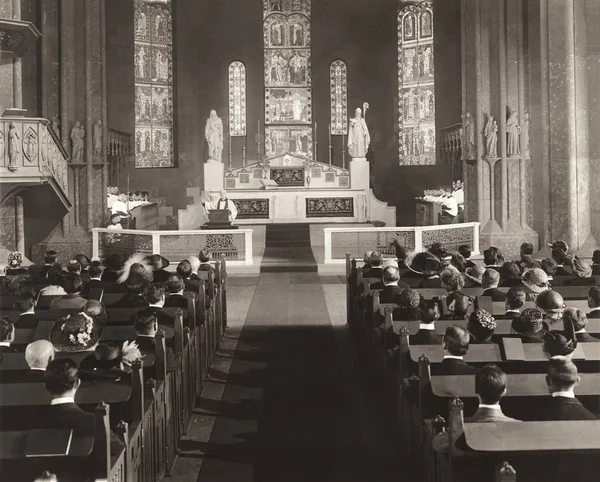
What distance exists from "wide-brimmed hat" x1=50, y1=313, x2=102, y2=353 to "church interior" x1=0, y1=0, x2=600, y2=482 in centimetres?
2

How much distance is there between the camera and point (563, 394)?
436 centimetres

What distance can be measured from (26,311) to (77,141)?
12.1 m

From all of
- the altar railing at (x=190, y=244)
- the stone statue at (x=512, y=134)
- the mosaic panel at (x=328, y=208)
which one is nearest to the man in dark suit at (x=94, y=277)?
the altar railing at (x=190, y=244)

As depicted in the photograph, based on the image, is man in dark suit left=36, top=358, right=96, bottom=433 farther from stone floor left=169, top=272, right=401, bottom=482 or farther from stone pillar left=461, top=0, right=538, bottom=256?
stone pillar left=461, top=0, right=538, bottom=256

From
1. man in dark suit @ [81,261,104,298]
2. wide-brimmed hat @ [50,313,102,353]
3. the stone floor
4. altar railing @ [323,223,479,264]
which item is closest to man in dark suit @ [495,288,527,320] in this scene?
the stone floor

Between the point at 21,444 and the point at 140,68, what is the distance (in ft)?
85.4

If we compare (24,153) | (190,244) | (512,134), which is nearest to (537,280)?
(24,153)

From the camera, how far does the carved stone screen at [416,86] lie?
29.3 metres

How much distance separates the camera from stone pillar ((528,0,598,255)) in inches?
680

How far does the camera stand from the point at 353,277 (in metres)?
11.2

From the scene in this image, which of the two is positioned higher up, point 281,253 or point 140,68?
point 140,68

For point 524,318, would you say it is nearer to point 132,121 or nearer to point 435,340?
point 435,340

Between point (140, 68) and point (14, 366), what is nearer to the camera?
point (14, 366)

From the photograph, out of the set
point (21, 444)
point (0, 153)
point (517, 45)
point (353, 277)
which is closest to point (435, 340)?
point (21, 444)
